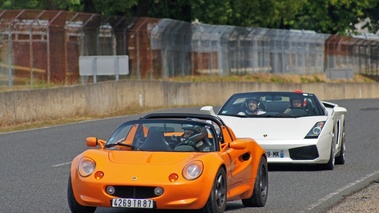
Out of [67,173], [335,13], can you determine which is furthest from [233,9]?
[67,173]

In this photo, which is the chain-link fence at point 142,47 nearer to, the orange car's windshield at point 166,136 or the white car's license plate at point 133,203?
the orange car's windshield at point 166,136

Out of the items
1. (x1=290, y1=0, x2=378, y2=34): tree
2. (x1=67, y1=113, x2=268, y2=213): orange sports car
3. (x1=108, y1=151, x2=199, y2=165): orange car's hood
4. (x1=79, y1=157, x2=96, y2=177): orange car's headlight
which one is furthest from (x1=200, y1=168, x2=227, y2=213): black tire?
(x1=290, y1=0, x2=378, y2=34): tree

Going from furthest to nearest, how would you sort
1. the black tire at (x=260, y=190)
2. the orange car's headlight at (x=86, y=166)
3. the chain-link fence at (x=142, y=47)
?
the chain-link fence at (x=142, y=47) < the black tire at (x=260, y=190) < the orange car's headlight at (x=86, y=166)

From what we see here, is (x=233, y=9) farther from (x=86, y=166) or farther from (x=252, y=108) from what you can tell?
(x=86, y=166)

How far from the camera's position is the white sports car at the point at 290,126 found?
1609cm

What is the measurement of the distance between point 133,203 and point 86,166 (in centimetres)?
70

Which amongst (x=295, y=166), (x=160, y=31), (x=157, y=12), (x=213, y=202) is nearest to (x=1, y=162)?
(x=295, y=166)

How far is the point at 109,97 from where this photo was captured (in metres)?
33.7

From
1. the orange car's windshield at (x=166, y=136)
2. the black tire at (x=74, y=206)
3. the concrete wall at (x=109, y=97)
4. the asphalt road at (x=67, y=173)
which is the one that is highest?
the orange car's windshield at (x=166, y=136)

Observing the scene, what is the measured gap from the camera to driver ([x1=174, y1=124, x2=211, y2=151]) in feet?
35.0

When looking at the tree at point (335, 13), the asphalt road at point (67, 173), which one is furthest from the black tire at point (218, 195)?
the tree at point (335, 13)

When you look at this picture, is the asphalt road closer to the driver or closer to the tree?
the driver

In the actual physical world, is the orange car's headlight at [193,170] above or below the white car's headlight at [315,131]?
above

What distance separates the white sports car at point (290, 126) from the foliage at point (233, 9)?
2952cm
